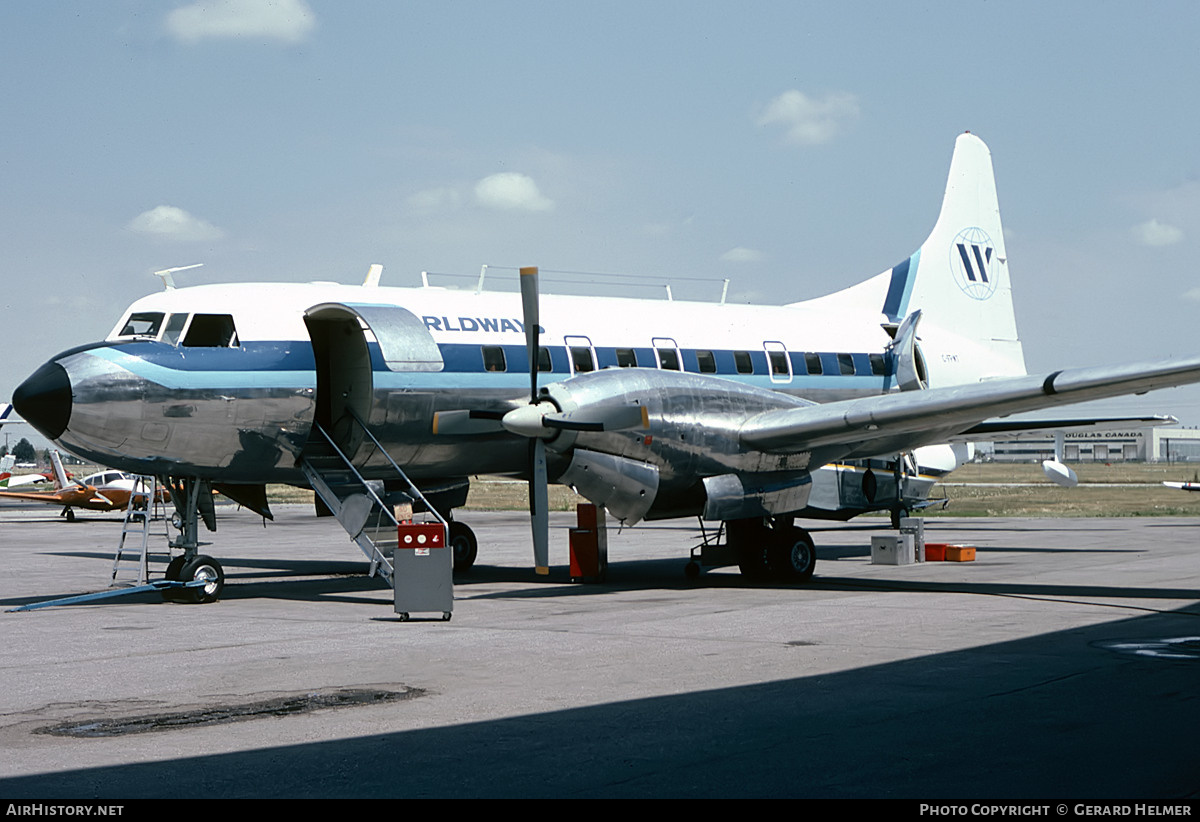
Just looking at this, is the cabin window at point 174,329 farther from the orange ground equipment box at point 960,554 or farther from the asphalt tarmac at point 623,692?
the orange ground equipment box at point 960,554

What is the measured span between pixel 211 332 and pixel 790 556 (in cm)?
947

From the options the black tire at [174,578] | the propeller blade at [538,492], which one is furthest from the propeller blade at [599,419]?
the black tire at [174,578]

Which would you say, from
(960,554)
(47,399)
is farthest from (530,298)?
(960,554)

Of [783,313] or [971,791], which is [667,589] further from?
[971,791]

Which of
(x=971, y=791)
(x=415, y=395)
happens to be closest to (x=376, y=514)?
(x=415, y=395)

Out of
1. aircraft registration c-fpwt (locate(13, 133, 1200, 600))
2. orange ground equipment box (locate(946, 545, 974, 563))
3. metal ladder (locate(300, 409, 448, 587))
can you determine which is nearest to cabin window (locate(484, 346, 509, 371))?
aircraft registration c-fpwt (locate(13, 133, 1200, 600))

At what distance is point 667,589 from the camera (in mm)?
18812

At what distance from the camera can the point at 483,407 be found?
61.5 ft

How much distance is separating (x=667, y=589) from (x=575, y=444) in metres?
3.28

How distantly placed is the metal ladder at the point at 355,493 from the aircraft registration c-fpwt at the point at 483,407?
0.04m

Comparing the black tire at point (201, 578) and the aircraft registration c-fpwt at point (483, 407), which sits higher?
the aircraft registration c-fpwt at point (483, 407)

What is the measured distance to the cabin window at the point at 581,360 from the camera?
19922 millimetres

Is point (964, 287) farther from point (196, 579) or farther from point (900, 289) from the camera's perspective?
point (196, 579)

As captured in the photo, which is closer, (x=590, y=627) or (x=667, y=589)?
(x=590, y=627)
